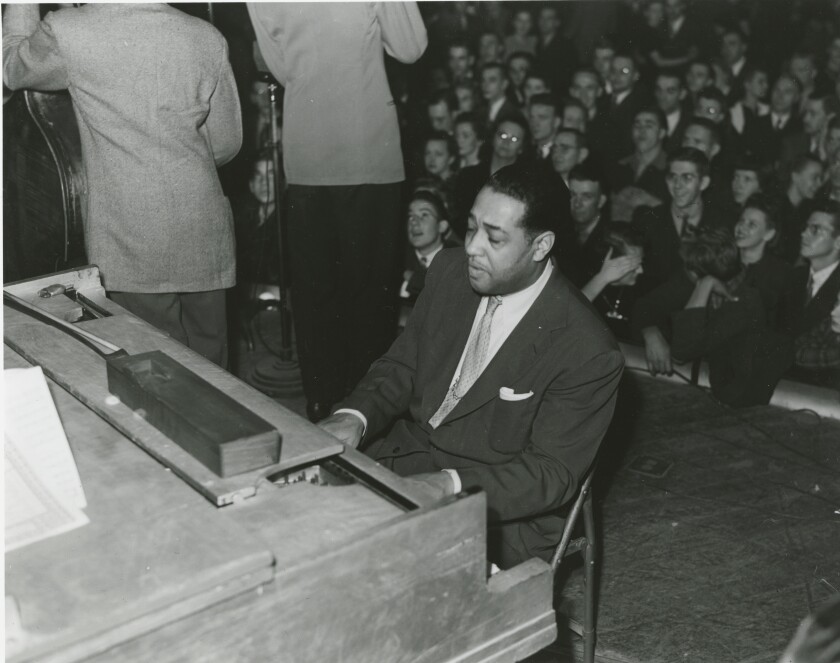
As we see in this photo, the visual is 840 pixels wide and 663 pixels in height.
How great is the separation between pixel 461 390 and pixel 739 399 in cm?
222

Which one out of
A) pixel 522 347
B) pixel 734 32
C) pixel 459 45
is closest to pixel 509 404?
pixel 522 347

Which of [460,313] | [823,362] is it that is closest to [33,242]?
[460,313]

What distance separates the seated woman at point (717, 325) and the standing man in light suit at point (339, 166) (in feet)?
4.67

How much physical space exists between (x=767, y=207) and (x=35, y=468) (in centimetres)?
398

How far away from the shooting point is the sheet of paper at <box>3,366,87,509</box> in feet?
4.64

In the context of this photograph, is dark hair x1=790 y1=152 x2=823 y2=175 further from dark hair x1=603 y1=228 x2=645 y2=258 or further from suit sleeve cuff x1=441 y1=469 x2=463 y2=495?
suit sleeve cuff x1=441 y1=469 x2=463 y2=495

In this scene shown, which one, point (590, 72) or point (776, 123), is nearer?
point (776, 123)

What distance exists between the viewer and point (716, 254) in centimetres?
445

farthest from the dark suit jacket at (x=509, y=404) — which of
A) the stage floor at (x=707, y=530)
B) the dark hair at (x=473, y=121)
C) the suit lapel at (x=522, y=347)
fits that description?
the dark hair at (x=473, y=121)

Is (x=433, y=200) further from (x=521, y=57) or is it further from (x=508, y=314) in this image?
(x=521, y=57)

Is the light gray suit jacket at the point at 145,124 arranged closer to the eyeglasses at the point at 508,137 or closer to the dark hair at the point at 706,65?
the eyeglasses at the point at 508,137

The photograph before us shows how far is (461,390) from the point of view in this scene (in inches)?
92.4

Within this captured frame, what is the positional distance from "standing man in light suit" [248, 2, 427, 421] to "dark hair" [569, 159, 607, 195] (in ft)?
5.35

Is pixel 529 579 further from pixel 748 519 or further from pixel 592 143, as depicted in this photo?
pixel 592 143
